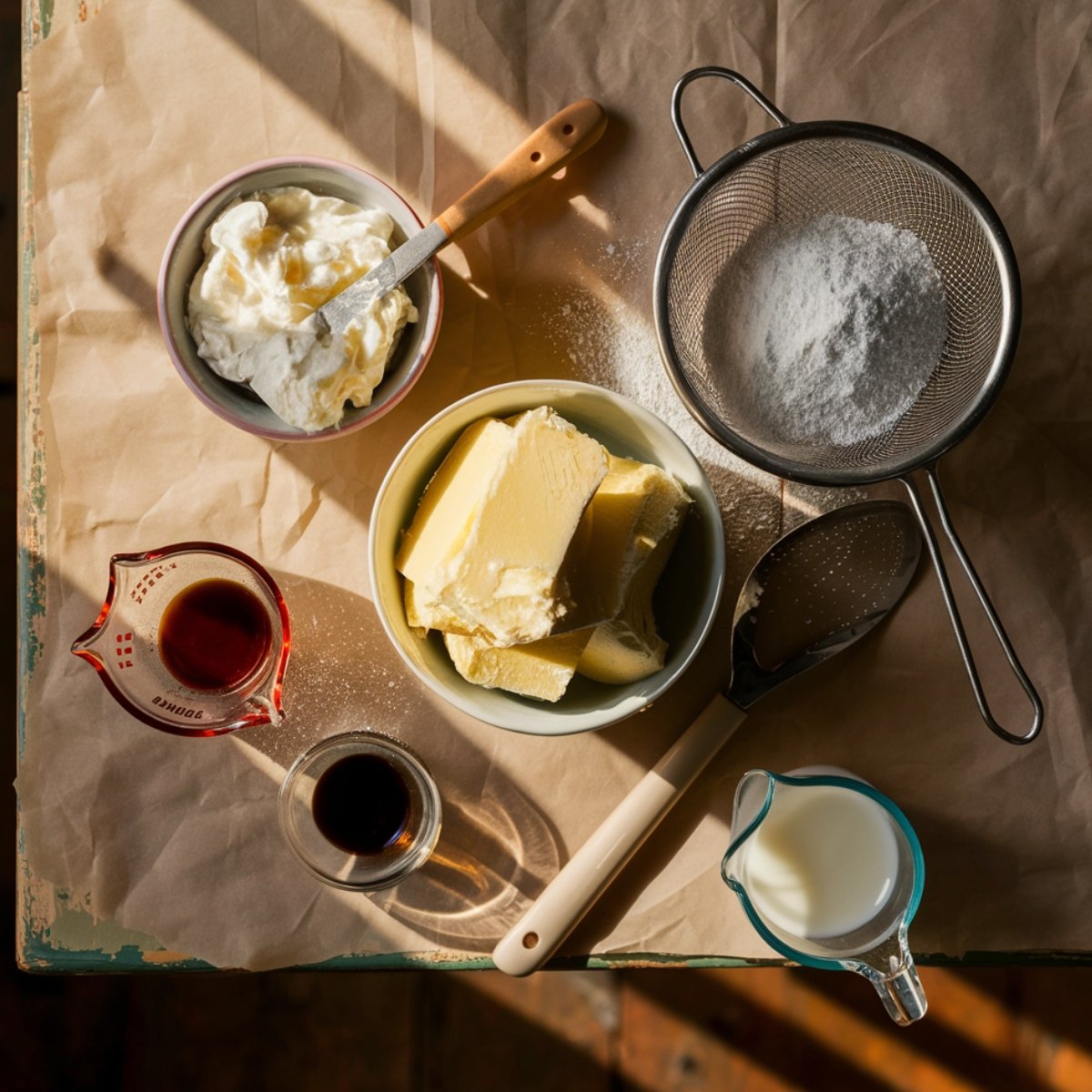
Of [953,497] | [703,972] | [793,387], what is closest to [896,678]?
[953,497]

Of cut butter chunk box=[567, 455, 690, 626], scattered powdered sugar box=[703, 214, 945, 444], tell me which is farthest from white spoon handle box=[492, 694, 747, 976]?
scattered powdered sugar box=[703, 214, 945, 444]

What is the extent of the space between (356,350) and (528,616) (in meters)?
0.37

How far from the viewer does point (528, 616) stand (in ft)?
3.16

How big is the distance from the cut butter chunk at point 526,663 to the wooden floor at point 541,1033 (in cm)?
80

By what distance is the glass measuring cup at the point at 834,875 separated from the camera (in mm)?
1066

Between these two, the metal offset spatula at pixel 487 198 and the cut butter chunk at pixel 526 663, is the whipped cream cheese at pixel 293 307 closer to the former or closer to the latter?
the metal offset spatula at pixel 487 198

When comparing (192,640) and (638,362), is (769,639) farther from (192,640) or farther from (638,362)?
(192,640)

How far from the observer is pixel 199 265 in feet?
3.81

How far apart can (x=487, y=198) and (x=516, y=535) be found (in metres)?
0.43

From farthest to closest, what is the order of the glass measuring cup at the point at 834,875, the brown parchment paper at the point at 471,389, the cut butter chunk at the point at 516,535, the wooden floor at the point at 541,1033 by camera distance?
the wooden floor at the point at 541,1033 → the brown parchment paper at the point at 471,389 → the glass measuring cup at the point at 834,875 → the cut butter chunk at the point at 516,535

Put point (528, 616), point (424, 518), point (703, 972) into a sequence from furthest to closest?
point (703, 972), point (424, 518), point (528, 616)

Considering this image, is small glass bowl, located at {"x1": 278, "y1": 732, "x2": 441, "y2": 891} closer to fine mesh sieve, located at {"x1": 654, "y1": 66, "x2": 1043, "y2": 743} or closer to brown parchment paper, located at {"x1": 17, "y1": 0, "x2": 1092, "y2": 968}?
brown parchment paper, located at {"x1": 17, "y1": 0, "x2": 1092, "y2": 968}

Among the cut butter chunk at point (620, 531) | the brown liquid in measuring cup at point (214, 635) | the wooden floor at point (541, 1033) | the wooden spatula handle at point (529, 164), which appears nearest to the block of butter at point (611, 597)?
the cut butter chunk at point (620, 531)

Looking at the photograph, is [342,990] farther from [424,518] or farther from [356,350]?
[356,350]
